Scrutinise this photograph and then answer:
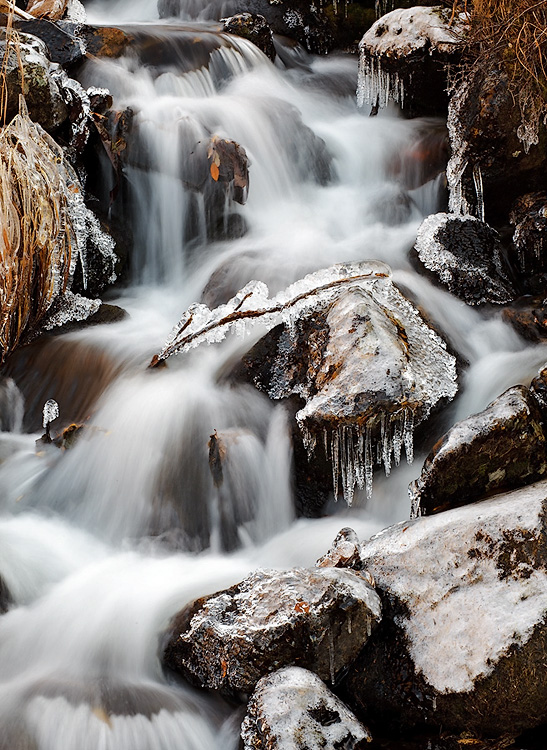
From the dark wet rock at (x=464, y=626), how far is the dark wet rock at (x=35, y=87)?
4.03 metres

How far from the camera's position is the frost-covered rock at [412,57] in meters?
5.68

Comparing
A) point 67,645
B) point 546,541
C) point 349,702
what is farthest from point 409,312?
point 67,645

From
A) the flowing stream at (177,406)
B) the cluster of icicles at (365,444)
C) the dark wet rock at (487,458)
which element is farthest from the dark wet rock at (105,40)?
the dark wet rock at (487,458)

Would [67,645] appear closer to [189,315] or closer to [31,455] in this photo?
[31,455]

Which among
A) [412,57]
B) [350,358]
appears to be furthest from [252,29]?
[350,358]

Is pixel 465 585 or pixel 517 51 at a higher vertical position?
pixel 517 51

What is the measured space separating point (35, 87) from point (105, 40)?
7.04ft

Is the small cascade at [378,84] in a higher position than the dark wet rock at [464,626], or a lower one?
higher

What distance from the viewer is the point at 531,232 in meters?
4.84

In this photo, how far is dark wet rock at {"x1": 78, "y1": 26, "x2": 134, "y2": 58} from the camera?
6.47m

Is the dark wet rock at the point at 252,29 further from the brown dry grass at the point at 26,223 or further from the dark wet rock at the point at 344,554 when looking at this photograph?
the dark wet rock at the point at 344,554

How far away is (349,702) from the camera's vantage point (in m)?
2.40

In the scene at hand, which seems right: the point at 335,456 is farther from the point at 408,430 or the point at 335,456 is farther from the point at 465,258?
the point at 465,258

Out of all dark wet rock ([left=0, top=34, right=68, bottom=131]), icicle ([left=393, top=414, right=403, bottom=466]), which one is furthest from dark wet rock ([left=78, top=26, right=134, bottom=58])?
icicle ([left=393, top=414, right=403, bottom=466])
